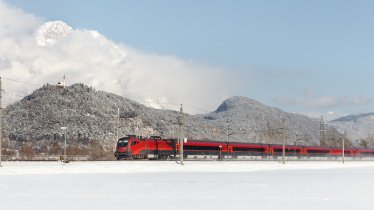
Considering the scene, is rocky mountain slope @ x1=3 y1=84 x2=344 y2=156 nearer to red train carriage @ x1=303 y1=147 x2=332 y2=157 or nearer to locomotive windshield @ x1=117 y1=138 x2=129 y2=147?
red train carriage @ x1=303 y1=147 x2=332 y2=157

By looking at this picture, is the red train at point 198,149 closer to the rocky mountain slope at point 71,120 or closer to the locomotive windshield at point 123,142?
the locomotive windshield at point 123,142

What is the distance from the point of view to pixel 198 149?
88.1m

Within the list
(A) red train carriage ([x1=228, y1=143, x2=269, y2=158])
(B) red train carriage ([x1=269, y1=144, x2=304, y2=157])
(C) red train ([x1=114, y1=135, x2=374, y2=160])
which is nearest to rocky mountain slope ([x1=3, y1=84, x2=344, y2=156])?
(B) red train carriage ([x1=269, y1=144, x2=304, y2=157])

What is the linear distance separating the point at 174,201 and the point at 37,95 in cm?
16463

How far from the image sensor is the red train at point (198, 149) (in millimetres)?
77375

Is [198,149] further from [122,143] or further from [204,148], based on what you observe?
[122,143]

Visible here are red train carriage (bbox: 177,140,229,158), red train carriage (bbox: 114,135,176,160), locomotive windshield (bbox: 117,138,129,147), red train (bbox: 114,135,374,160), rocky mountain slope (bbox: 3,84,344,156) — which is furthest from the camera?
rocky mountain slope (bbox: 3,84,344,156)

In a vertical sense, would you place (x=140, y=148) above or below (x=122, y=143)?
below

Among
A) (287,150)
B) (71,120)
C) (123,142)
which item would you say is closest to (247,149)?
(287,150)

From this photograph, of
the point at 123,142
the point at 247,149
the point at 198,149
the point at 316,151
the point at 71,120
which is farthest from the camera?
the point at 71,120

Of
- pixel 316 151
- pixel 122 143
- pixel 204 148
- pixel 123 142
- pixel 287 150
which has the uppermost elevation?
pixel 123 142

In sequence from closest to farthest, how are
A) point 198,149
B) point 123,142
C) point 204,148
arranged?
1. point 123,142
2. point 198,149
3. point 204,148

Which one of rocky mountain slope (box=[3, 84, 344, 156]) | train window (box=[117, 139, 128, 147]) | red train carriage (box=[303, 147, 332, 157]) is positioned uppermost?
rocky mountain slope (box=[3, 84, 344, 156])

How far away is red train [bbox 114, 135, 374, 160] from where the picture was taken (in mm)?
77375
